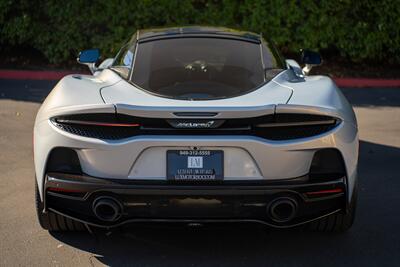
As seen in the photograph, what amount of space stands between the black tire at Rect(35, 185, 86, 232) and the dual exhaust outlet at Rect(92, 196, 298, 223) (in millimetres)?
582

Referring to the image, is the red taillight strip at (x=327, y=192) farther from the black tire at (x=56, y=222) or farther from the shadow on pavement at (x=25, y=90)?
the shadow on pavement at (x=25, y=90)

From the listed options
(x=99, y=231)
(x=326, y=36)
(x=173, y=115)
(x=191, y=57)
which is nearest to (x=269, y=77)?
(x=191, y=57)

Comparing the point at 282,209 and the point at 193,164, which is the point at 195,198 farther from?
the point at 282,209

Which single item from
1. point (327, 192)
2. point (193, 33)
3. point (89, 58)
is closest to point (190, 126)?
point (327, 192)

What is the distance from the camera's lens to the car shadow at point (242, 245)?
4.60 meters

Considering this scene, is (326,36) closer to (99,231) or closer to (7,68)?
(7,68)

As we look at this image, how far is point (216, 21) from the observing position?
12.4 meters

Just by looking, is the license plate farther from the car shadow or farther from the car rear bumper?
the car shadow

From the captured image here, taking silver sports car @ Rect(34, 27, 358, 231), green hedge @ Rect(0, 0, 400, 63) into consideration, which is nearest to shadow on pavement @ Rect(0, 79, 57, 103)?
green hedge @ Rect(0, 0, 400, 63)

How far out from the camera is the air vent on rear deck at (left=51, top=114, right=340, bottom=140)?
4246mm

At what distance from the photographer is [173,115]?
4.23 m

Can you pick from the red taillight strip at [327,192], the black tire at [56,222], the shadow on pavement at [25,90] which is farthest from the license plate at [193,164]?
the shadow on pavement at [25,90]

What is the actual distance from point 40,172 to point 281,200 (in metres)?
1.43

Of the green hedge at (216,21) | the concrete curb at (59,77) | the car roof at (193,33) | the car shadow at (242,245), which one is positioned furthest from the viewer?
the green hedge at (216,21)
